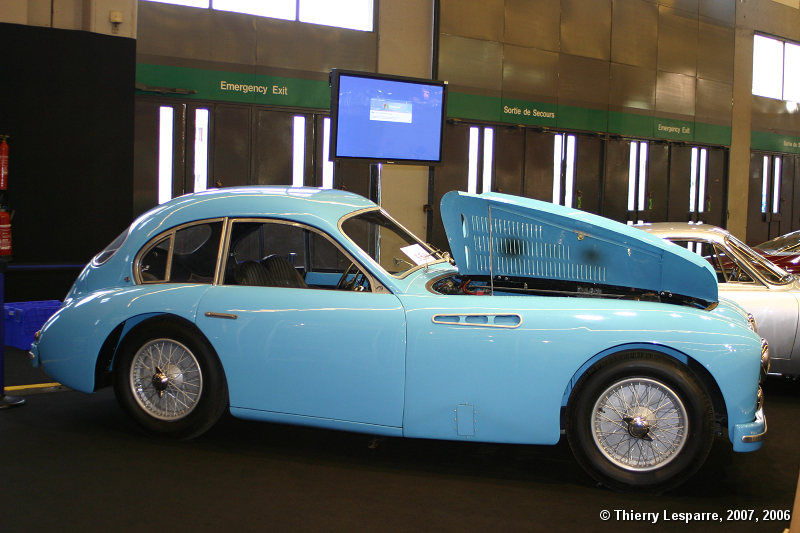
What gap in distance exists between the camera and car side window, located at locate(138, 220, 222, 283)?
16.0 ft

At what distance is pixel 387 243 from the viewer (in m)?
4.87

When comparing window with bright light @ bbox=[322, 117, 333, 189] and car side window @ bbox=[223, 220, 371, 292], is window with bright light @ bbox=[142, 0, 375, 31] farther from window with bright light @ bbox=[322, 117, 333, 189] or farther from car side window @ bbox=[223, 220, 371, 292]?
car side window @ bbox=[223, 220, 371, 292]

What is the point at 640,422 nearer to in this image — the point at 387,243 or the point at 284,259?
the point at 387,243

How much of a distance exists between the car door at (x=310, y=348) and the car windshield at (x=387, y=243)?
166 mm

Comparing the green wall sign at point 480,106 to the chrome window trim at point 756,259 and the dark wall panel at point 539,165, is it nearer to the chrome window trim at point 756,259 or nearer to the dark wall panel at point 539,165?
the dark wall panel at point 539,165

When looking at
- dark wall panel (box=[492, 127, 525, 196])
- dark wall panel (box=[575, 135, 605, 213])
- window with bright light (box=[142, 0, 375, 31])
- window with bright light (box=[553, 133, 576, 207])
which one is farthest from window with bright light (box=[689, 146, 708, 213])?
window with bright light (box=[142, 0, 375, 31])

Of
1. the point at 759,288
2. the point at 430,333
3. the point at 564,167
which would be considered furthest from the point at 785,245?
the point at 430,333

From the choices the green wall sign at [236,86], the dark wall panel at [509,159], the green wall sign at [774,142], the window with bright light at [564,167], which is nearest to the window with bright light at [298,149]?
the green wall sign at [236,86]

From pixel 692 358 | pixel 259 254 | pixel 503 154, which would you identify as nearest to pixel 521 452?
pixel 692 358

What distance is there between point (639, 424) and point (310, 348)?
178 cm

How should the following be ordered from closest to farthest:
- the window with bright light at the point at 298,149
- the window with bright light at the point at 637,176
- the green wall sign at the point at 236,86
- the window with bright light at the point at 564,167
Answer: the green wall sign at the point at 236,86
the window with bright light at the point at 298,149
the window with bright light at the point at 564,167
the window with bright light at the point at 637,176

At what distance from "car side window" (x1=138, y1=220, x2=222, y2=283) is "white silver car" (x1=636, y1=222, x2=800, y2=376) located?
367 centimetres

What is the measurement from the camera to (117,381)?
15.6 ft

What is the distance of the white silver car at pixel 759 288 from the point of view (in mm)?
5969
